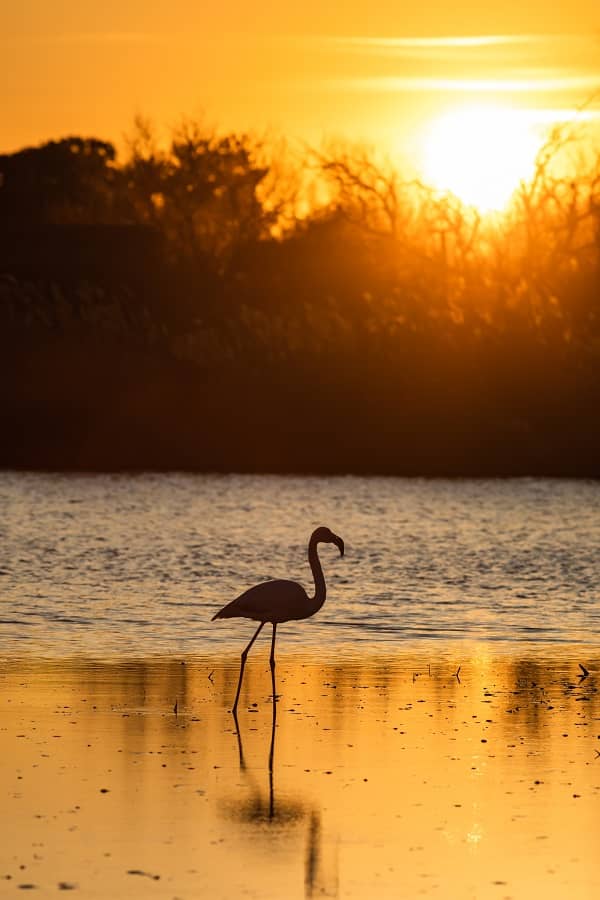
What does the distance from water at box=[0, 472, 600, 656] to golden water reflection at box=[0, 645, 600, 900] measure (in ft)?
7.87

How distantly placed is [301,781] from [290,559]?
15340 mm

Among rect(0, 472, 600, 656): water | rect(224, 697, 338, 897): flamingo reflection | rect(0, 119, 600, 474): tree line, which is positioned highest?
rect(0, 119, 600, 474): tree line

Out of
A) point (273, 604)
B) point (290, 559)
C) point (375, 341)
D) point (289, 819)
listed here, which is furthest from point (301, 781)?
point (375, 341)

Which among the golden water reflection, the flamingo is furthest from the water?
the golden water reflection

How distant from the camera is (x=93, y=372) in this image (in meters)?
50.7

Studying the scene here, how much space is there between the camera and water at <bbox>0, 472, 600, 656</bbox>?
17516mm

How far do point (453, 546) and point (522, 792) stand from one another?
58.5 feet

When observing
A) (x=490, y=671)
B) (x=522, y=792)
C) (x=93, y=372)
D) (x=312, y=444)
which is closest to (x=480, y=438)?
(x=312, y=444)

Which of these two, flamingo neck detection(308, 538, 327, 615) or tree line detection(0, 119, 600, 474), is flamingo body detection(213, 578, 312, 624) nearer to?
flamingo neck detection(308, 538, 327, 615)

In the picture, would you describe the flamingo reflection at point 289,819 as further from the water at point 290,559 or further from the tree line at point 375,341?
the tree line at point 375,341

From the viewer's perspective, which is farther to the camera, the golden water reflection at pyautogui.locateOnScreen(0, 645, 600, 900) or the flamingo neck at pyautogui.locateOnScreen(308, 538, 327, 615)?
the flamingo neck at pyautogui.locateOnScreen(308, 538, 327, 615)

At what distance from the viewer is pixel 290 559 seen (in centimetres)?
2581

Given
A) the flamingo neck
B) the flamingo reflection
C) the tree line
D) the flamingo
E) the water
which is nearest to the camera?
the flamingo reflection

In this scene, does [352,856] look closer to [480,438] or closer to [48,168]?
Answer: [480,438]
